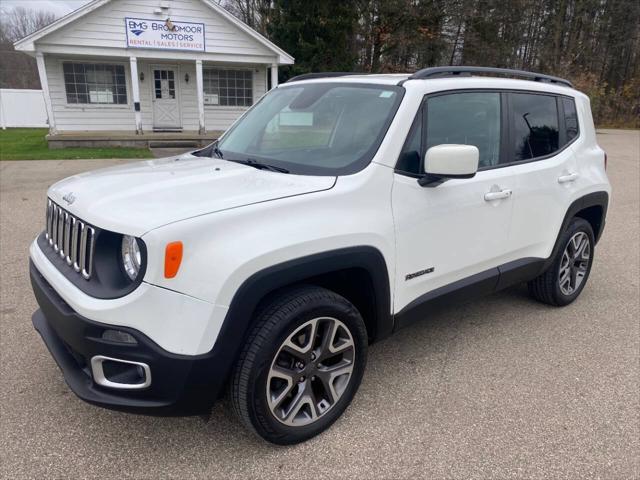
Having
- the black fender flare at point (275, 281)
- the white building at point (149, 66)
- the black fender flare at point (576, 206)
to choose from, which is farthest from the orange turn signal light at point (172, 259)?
the white building at point (149, 66)

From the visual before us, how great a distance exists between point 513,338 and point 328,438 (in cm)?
185

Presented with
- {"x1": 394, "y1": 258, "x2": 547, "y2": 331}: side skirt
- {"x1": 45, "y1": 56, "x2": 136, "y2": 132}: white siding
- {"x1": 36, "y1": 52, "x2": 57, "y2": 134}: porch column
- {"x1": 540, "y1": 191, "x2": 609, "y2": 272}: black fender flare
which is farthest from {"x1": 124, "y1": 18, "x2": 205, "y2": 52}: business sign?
{"x1": 394, "y1": 258, "x2": 547, "y2": 331}: side skirt

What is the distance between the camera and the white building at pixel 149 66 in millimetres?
14672

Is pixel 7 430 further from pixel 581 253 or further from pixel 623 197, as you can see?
pixel 623 197

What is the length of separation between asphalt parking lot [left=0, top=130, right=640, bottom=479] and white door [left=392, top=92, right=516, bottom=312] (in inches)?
17.3

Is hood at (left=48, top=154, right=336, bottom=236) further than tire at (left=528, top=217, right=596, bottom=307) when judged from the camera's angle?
No

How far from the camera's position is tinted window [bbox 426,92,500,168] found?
3.03 metres

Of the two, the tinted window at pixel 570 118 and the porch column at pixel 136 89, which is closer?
the tinted window at pixel 570 118

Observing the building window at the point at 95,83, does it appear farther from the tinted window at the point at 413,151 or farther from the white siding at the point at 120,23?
the tinted window at the point at 413,151

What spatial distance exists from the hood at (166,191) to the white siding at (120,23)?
13.9 meters

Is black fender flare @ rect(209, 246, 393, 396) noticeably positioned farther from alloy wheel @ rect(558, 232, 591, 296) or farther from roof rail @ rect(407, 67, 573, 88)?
alloy wheel @ rect(558, 232, 591, 296)

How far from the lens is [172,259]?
2045 mm

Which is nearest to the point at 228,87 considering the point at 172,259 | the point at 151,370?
the point at 172,259

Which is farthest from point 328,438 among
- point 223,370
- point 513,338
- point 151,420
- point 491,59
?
point 491,59
